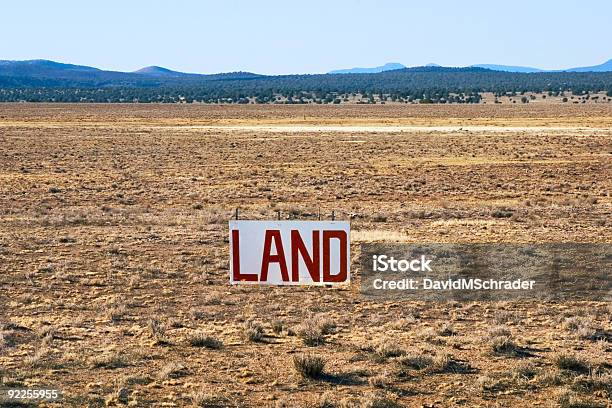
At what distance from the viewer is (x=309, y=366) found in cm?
984

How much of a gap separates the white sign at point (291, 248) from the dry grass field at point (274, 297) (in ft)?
3.76

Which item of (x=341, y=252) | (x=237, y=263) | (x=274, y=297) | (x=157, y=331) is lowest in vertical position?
(x=274, y=297)

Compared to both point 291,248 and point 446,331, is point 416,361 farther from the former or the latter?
point 291,248

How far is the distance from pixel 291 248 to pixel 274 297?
4.12 metres

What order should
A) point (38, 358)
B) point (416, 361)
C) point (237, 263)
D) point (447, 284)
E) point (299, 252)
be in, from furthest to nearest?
point (447, 284), point (38, 358), point (416, 361), point (237, 263), point (299, 252)

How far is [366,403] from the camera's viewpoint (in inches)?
351

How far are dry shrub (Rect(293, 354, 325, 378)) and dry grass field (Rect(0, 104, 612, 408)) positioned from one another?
26mm

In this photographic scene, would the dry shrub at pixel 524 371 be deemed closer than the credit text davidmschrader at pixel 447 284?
Yes

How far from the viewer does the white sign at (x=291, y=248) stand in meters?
9.48

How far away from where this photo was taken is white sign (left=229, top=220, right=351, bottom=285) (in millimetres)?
9477

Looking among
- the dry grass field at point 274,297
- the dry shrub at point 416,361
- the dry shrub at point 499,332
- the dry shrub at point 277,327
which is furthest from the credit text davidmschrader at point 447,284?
the dry shrub at point 416,361

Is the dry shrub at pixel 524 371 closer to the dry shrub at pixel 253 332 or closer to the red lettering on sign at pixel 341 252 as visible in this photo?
the red lettering on sign at pixel 341 252

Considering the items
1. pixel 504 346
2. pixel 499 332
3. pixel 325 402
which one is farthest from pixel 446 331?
pixel 325 402

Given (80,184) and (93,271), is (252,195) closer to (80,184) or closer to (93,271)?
(80,184)
